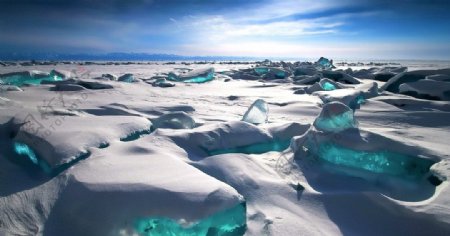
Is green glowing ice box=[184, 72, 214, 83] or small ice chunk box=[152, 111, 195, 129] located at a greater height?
small ice chunk box=[152, 111, 195, 129]

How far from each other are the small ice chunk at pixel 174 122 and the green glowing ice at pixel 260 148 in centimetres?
57

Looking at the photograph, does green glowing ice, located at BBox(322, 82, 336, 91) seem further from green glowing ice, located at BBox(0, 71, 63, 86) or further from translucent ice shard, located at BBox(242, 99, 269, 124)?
green glowing ice, located at BBox(0, 71, 63, 86)

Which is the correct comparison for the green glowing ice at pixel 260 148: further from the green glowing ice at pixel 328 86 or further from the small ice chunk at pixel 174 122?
the green glowing ice at pixel 328 86

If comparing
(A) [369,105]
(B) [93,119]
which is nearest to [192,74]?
(A) [369,105]

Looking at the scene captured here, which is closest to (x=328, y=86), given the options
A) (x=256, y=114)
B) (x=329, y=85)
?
(x=329, y=85)

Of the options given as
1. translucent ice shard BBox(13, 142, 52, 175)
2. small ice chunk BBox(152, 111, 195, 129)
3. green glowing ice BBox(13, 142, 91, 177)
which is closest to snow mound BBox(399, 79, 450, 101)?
small ice chunk BBox(152, 111, 195, 129)

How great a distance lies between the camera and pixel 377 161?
154 centimetres

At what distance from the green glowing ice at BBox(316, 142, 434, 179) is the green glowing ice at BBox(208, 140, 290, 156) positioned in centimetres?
32

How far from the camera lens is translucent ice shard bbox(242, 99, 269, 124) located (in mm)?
2441

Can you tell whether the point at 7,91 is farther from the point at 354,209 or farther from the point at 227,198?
the point at 354,209

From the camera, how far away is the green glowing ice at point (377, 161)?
1.49 metres

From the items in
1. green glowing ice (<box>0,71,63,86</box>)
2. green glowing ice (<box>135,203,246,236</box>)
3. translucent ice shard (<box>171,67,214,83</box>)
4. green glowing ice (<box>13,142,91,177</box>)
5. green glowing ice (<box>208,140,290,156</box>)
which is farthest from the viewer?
translucent ice shard (<box>171,67,214,83</box>)

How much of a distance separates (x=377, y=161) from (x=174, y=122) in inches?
54.1

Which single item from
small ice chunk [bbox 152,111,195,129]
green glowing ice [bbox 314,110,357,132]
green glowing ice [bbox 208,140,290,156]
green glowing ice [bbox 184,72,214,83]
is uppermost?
green glowing ice [bbox 314,110,357,132]
